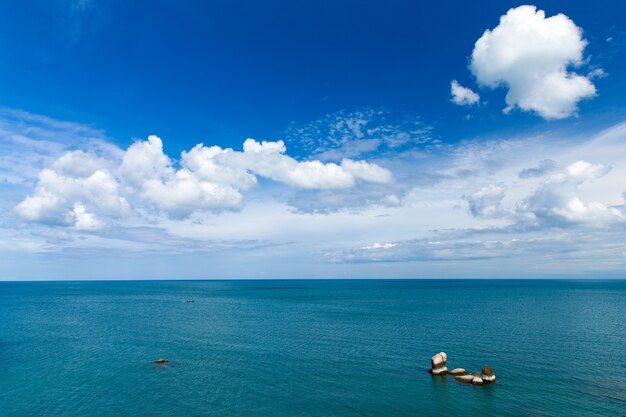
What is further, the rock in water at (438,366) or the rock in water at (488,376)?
the rock in water at (438,366)

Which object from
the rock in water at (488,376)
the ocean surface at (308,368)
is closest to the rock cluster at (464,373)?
the rock in water at (488,376)

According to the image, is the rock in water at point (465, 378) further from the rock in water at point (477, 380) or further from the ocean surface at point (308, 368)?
the ocean surface at point (308, 368)

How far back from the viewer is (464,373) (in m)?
58.2

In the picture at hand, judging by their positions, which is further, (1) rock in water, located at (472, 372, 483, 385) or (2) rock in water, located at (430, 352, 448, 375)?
(2) rock in water, located at (430, 352, 448, 375)

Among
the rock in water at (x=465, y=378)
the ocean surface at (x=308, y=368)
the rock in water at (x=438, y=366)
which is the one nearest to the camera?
the ocean surface at (x=308, y=368)

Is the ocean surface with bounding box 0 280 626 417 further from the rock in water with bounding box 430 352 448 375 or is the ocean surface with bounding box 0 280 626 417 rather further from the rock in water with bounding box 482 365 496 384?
the rock in water with bounding box 430 352 448 375

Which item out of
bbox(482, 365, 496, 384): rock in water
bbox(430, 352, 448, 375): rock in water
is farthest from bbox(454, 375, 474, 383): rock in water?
bbox(430, 352, 448, 375): rock in water

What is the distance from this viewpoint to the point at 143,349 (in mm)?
76938

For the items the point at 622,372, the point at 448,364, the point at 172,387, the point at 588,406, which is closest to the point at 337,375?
the point at 448,364

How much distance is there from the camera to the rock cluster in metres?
54.3

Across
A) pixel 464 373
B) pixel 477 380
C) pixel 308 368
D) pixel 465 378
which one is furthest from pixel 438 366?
pixel 308 368

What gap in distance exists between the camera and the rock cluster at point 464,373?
54312mm

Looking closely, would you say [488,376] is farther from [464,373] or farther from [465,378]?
[464,373]

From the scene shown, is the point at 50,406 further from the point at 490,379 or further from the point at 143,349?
the point at 490,379
